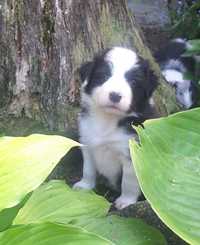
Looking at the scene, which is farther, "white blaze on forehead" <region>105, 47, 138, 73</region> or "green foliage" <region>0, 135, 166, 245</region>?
"white blaze on forehead" <region>105, 47, 138, 73</region>

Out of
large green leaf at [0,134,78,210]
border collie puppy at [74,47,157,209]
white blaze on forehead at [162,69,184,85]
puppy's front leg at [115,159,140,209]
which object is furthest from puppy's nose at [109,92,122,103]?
white blaze on forehead at [162,69,184,85]

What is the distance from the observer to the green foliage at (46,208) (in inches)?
74.5

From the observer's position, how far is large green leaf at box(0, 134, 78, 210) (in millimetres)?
1975

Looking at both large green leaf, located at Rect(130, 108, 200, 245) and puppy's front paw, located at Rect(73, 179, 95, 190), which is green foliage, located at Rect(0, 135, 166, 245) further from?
puppy's front paw, located at Rect(73, 179, 95, 190)

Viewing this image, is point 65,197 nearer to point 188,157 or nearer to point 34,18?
point 188,157

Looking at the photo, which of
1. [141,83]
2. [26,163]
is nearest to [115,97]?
[141,83]

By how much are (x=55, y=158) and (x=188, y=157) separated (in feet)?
1.62

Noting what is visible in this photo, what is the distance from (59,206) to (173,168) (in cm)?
53

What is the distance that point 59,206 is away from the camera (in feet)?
8.25

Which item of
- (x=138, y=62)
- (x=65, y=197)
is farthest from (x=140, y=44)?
(x=65, y=197)

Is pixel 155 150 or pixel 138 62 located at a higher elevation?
pixel 138 62

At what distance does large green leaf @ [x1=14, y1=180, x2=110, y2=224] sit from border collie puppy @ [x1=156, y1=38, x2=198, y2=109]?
7.76ft

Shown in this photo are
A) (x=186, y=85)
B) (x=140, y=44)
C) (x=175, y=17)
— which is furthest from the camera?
(x=175, y=17)

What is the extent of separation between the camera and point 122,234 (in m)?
2.33
